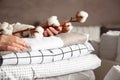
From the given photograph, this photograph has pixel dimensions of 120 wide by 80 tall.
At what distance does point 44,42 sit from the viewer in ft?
3.11

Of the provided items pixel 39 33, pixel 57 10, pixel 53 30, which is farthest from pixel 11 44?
pixel 57 10

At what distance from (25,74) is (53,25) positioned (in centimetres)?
25

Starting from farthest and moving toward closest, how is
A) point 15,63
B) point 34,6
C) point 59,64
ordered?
point 34,6 < point 59,64 < point 15,63

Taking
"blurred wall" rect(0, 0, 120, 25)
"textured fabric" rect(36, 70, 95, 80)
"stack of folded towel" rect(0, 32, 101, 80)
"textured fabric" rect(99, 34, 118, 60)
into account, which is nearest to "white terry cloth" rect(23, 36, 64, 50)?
"stack of folded towel" rect(0, 32, 101, 80)

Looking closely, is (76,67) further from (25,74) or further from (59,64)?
(25,74)

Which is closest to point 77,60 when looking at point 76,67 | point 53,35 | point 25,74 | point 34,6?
point 76,67

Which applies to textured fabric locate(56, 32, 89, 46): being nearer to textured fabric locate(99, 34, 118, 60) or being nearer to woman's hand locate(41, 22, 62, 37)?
woman's hand locate(41, 22, 62, 37)

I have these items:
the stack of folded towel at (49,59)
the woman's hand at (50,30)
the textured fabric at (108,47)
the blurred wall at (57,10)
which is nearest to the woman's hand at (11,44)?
the stack of folded towel at (49,59)

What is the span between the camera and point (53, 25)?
1.04m

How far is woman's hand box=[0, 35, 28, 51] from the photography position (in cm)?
86

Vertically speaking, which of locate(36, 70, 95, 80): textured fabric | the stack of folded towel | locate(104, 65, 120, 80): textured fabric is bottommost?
locate(36, 70, 95, 80): textured fabric

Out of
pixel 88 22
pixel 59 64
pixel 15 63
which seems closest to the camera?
pixel 15 63

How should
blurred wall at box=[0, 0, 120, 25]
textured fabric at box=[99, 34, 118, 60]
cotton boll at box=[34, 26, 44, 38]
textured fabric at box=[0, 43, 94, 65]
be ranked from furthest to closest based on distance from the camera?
blurred wall at box=[0, 0, 120, 25], textured fabric at box=[99, 34, 118, 60], cotton boll at box=[34, 26, 44, 38], textured fabric at box=[0, 43, 94, 65]

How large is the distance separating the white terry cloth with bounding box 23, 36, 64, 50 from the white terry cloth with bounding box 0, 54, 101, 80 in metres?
0.06
